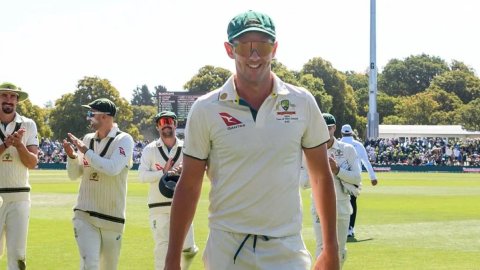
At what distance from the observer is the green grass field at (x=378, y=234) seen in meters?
14.4

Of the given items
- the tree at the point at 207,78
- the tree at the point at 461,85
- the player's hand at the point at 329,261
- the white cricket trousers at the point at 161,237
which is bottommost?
the white cricket trousers at the point at 161,237

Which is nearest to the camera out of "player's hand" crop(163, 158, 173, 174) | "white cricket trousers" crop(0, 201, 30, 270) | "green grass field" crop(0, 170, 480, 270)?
"white cricket trousers" crop(0, 201, 30, 270)

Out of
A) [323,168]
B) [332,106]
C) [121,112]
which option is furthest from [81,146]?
[332,106]

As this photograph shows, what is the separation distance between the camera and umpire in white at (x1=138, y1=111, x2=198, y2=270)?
1130 cm

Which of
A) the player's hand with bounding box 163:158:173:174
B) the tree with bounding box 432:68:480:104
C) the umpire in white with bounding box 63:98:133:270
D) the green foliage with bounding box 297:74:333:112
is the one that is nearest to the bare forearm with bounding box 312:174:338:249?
the umpire in white with bounding box 63:98:133:270

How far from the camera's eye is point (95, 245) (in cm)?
988

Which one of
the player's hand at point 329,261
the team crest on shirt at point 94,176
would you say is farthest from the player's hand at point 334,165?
the player's hand at point 329,261

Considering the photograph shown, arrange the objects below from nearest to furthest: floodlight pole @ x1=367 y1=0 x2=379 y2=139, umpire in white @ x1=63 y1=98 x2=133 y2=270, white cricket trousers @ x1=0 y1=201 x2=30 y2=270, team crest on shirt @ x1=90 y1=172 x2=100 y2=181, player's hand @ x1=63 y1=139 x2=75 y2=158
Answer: player's hand @ x1=63 y1=139 x2=75 y2=158 < umpire in white @ x1=63 y1=98 x2=133 y2=270 < team crest on shirt @ x1=90 y1=172 x2=100 y2=181 < white cricket trousers @ x1=0 y1=201 x2=30 y2=270 < floodlight pole @ x1=367 y1=0 x2=379 y2=139

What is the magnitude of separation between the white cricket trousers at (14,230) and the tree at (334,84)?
103 m

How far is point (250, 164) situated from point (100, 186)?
557 cm

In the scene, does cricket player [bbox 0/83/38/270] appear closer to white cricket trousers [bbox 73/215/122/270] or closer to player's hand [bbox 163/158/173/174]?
white cricket trousers [bbox 73/215/122/270]

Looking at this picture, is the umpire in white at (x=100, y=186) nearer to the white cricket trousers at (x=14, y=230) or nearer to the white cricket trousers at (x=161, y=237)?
the white cricket trousers at (x=14, y=230)

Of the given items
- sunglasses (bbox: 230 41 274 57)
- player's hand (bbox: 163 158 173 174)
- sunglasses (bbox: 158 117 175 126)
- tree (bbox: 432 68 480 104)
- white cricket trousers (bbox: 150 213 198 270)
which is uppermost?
tree (bbox: 432 68 480 104)

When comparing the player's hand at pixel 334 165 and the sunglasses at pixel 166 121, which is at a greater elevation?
the sunglasses at pixel 166 121
